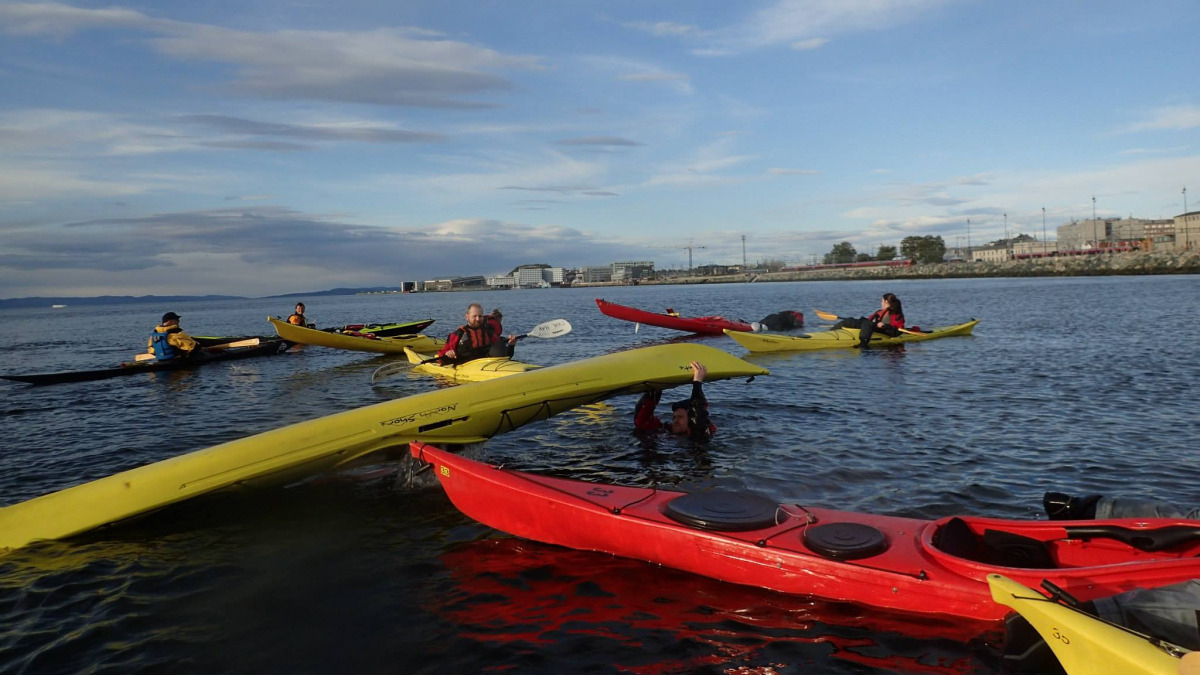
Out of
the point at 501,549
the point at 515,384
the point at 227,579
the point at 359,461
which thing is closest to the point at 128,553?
the point at 227,579

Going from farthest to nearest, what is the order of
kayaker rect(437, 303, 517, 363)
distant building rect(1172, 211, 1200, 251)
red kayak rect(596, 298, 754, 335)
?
distant building rect(1172, 211, 1200, 251)
red kayak rect(596, 298, 754, 335)
kayaker rect(437, 303, 517, 363)

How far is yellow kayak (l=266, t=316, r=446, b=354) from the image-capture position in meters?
21.3

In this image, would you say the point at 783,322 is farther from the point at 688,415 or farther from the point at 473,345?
the point at 688,415

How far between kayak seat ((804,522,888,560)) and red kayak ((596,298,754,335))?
20628 millimetres

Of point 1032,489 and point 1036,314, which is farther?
point 1036,314

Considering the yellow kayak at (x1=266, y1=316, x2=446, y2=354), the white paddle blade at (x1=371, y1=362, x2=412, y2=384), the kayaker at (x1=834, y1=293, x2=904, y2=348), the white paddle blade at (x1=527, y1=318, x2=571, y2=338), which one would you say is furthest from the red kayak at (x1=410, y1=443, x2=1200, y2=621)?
the yellow kayak at (x1=266, y1=316, x2=446, y2=354)

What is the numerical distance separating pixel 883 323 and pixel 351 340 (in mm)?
17152

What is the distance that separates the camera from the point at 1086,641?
342 centimetres

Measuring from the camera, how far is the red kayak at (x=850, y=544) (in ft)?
14.0

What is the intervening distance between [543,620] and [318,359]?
2107 centimetres

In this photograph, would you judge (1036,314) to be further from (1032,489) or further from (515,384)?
(515,384)

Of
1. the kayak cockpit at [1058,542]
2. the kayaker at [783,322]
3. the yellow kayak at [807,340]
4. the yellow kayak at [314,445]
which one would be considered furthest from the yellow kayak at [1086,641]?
the kayaker at [783,322]

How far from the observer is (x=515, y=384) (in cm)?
840

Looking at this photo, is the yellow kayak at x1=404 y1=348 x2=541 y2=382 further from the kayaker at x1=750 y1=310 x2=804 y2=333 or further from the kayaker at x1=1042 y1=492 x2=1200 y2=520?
the kayaker at x1=750 y1=310 x2=804 y2=333
